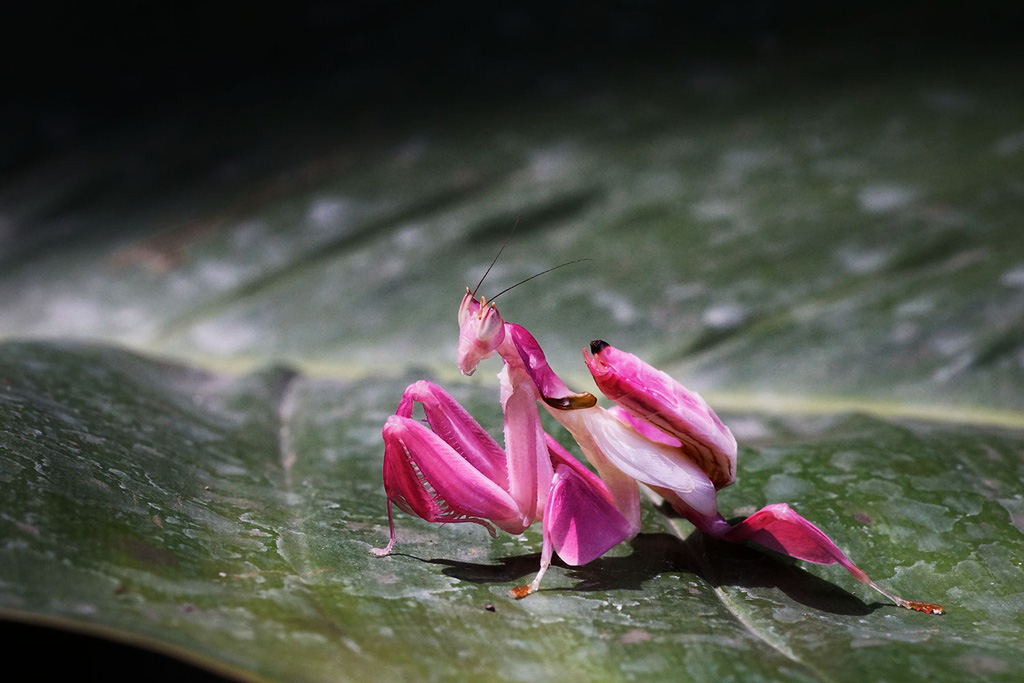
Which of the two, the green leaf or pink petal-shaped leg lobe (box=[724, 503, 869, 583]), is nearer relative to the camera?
the green leaf

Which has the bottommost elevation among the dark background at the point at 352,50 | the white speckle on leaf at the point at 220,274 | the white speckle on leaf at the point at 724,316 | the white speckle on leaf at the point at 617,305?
the white speckle on leaf at the point at 724,316

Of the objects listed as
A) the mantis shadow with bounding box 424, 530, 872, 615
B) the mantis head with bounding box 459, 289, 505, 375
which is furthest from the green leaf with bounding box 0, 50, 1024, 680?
the mantis head with bounding box 459, 289, 505, 375

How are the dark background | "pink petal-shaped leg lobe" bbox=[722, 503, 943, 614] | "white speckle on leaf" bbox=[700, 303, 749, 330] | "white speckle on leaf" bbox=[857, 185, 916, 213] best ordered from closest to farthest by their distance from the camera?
"pink petal-shaped leg lobe" bbox=[722, 503, 943, 614] → "white speckle on leaf" bbox=[700, 303, 749, 330] → "white speckle on leaf" bbox=[857, 185, 916, 213] → the dark background

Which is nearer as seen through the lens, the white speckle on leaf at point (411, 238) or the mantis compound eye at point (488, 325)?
the mantis compound eye at point (488, 325)

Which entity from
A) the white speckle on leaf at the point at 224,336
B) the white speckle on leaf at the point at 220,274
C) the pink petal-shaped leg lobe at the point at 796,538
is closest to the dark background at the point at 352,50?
the white speckle on leaf at the point at 220,274

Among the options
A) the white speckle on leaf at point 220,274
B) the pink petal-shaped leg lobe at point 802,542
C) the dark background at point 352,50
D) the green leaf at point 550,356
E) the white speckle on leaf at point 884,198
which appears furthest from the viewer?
the dark background at point 352,50

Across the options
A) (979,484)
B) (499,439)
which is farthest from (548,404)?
(979,484)

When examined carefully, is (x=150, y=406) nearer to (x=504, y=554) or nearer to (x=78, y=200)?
(x=504, y=554)

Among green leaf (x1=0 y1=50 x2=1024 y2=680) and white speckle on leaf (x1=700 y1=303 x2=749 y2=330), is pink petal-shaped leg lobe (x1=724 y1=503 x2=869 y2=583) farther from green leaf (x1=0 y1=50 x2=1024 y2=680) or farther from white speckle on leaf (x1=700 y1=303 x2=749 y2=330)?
white speckle on leaf (x1=700 y1=303 x2=749 y2=330)

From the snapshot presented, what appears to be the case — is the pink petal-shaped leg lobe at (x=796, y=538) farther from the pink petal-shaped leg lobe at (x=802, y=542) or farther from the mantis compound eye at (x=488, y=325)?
the mantis compound eye at (x=488, y=325)
